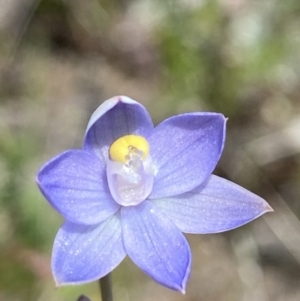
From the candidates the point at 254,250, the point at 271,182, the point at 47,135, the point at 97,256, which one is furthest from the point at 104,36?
the point at 97,256

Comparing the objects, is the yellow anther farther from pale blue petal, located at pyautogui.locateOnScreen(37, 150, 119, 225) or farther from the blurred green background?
the blurred green background

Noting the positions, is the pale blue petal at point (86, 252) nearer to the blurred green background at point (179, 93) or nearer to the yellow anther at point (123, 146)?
the yellow anther at point (123, 146)

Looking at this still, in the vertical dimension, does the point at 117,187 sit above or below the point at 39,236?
above

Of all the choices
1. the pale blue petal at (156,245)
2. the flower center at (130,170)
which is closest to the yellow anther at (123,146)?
the flower center at (130,170)

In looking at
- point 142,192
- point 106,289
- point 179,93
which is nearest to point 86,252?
point 106,289

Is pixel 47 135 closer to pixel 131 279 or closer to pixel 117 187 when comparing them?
pixel 131 279

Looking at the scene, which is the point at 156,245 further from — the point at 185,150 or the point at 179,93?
the point at 179,93
